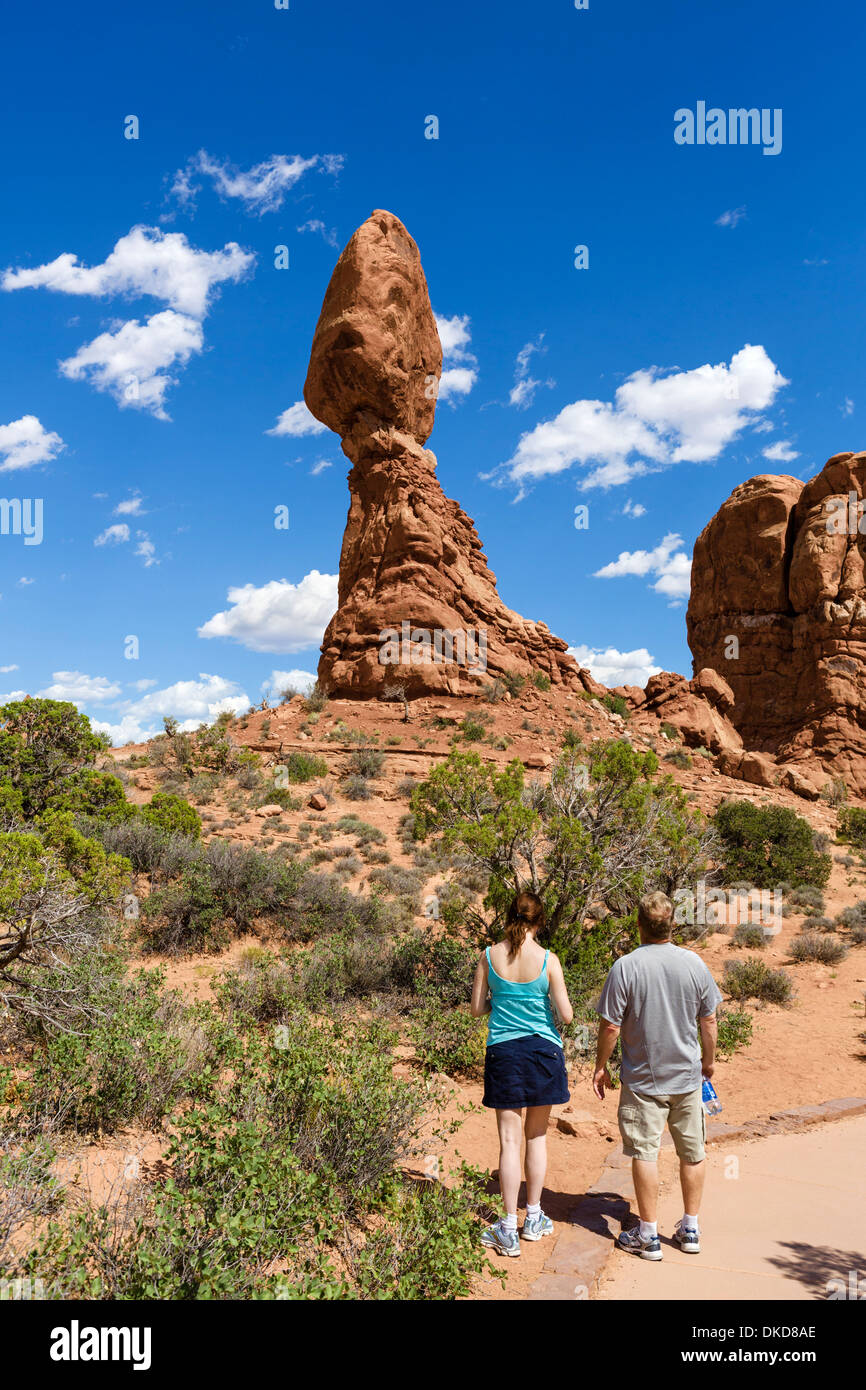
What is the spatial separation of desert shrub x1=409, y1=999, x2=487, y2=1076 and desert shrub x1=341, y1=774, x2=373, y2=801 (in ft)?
40.5

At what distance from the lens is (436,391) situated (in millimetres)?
31656

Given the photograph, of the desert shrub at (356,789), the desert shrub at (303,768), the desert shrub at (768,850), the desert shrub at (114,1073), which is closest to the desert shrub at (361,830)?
the desert shrub at (356,789)

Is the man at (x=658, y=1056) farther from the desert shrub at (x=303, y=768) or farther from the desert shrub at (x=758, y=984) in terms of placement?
the desert shrub at (x=303, y=768)

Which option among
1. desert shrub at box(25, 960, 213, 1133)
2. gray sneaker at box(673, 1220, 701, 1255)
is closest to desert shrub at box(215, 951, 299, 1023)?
desert shrub at box(25, 960, 213, 1133)

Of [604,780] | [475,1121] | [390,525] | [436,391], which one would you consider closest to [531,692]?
[390,525]

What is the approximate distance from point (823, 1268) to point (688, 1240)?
0.61 metres

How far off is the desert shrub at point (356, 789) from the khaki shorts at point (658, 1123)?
1573 centimetres

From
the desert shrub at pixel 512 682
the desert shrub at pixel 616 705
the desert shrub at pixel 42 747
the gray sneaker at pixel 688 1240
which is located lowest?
the gray sneaker at pixel 688 1240

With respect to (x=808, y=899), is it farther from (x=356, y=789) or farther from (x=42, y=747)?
(x=42, y=747)

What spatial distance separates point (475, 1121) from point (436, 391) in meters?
30.1

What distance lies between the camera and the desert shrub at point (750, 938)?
12109 millimetres
